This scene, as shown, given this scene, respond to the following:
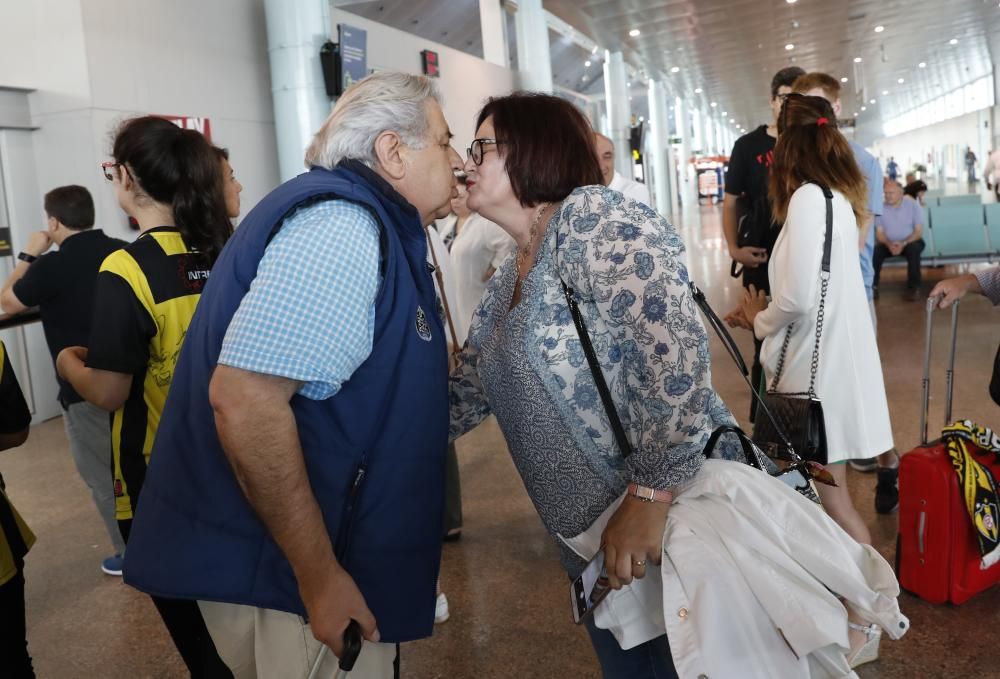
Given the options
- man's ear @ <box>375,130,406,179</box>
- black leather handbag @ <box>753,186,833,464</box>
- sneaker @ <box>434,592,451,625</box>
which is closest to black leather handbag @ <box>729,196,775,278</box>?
black leather handbag @ <box>753,186,833,464</box>

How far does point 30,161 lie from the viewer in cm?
775

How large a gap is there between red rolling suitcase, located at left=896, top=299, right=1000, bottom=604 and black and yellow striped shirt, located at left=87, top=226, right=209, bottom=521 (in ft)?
7.97

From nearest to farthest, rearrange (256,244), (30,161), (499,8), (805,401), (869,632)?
(256,244)
(869,632)
(805,401)
(30,161)
(499,8)

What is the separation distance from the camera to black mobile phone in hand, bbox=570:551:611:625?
1.61 m

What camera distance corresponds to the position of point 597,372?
65.2 inches

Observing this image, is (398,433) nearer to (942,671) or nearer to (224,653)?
(224,653)

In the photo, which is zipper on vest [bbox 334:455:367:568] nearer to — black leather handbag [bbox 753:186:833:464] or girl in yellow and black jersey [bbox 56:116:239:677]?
girl in yellow and black jersey [bbox 56:116:239:677]

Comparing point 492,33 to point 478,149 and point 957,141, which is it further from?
point 957,141

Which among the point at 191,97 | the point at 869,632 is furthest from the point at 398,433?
the point at 191,97

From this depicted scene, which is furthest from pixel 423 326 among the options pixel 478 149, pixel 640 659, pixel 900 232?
pixel 900 232

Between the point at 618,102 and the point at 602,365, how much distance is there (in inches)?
992

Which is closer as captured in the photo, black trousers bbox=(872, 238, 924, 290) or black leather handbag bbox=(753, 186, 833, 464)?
black leather handbag bbox=(753, 186, 833, 464)

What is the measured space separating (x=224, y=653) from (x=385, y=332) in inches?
27.6

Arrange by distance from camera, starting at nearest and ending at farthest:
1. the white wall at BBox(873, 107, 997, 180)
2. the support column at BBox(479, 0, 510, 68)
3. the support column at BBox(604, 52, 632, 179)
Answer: the support column at BBox(479, 0, 510, 68) → the support column at BBox(604, 52, 632, 179) → the white wall at BBox(873, 107, 997, 180)
